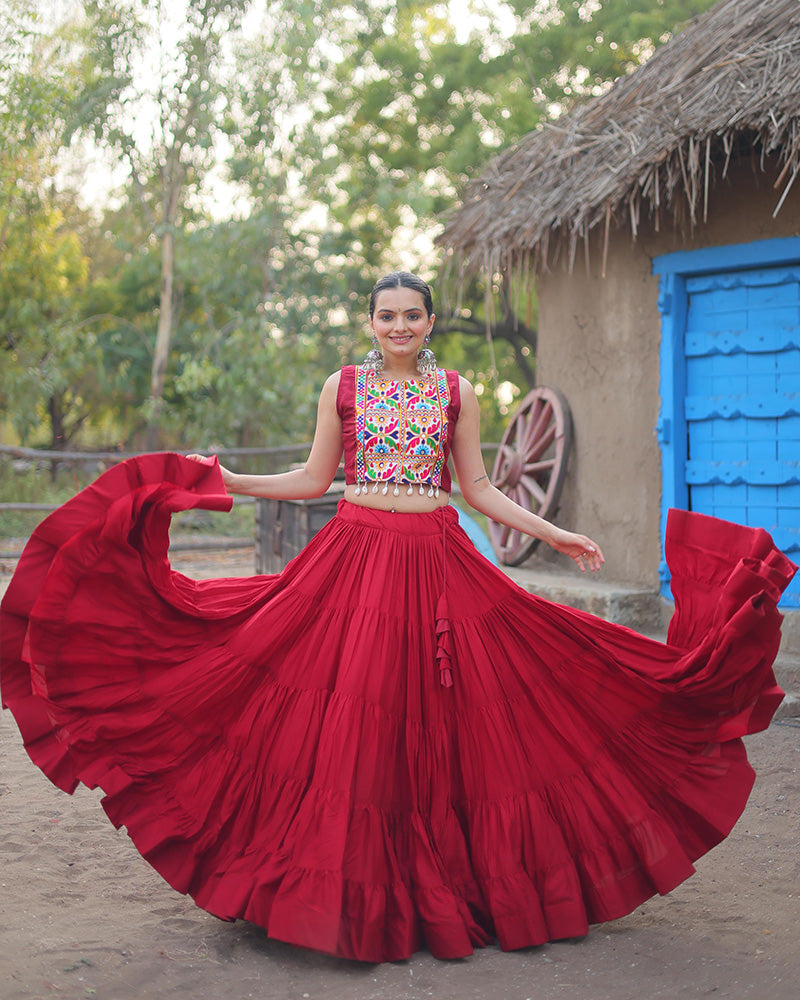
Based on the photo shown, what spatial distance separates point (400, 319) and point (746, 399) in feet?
11.7

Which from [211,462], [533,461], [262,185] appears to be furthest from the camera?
[262,185]

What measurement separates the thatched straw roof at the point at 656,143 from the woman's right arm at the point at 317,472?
2977 millimetres

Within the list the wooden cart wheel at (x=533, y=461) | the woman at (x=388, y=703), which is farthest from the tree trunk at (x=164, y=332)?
the woman at (x=388, y=703)

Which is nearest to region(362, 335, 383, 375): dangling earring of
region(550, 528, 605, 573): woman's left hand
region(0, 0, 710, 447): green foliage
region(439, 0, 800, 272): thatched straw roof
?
region(550, 528, 605, 573): woman's left hand

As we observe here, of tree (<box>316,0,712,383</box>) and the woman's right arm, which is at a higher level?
tree (<box>316,0,712,383</box>)

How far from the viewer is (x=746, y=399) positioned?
598cm

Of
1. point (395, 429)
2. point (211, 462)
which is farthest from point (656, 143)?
point (211, 462)

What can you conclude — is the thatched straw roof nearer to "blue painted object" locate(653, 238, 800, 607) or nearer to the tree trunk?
"blue painted object" locate(653, 238, 800, 607)

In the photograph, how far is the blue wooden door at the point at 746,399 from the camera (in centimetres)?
577

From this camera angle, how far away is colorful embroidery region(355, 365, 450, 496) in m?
3.03

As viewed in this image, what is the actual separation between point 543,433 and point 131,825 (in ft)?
17.5

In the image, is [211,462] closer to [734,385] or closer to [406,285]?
[406,285]

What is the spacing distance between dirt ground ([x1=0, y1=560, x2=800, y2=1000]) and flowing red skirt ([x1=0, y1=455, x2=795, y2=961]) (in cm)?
10

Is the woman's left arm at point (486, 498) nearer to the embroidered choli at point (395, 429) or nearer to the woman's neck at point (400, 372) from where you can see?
the embroidered choli at point (395, 429)
